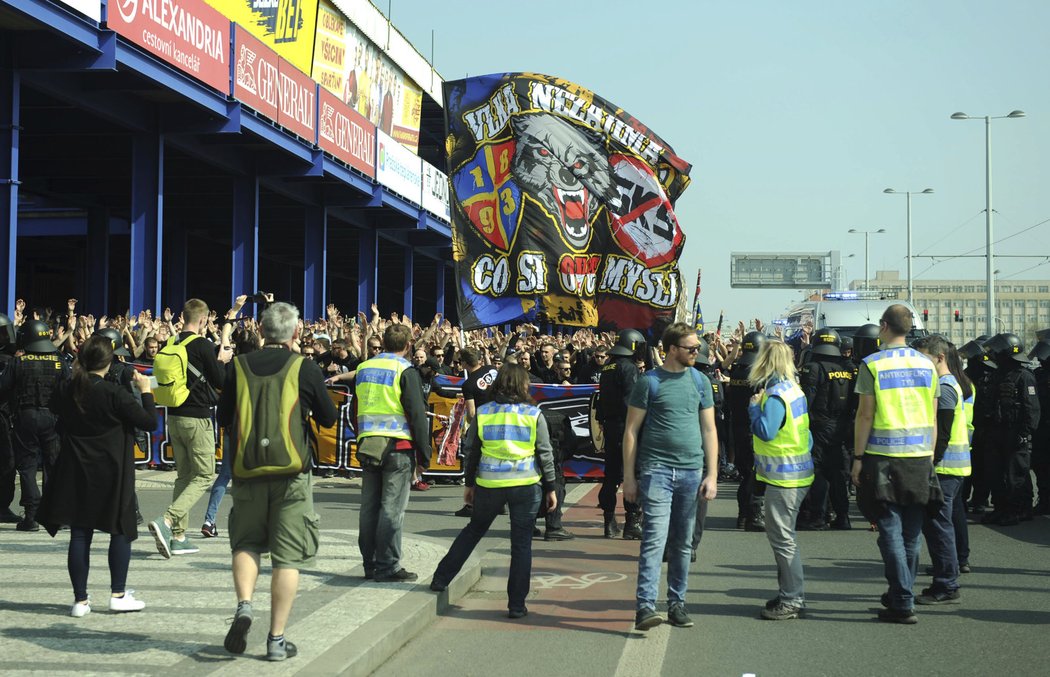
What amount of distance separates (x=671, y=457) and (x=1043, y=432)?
23.2 ft

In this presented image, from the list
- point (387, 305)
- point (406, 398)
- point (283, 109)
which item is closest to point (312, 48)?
point (283, 109)

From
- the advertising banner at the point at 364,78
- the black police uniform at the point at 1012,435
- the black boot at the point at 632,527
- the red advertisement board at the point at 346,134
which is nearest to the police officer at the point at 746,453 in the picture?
the black boot at the point at 632,527

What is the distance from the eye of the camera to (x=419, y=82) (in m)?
46.8

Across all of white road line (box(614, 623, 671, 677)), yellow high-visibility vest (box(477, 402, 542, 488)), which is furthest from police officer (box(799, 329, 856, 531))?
white road line (box(614, 623, 671, 677))

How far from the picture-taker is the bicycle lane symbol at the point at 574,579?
28.8 ft

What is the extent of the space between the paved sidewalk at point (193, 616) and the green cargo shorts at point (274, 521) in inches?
20.1

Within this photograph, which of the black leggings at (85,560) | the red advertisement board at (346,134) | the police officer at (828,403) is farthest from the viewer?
the red advertisement board at (346,134)

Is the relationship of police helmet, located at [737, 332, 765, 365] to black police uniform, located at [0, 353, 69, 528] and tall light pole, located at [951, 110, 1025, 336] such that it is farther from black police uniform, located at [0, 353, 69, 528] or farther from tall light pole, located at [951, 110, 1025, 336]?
tall light pole, located at [951, 110, 1025, 336]

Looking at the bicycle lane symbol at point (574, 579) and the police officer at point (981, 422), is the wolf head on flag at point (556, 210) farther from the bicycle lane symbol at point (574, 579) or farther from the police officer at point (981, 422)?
the bicycle lane symbol at point (574, 579)

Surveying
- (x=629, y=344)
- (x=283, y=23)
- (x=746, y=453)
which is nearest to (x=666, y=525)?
(x=629, y=344)

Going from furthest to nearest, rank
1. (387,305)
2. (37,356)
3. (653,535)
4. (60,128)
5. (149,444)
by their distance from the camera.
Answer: (387,305), (60,128), (149,444), (37,356), (653,535)

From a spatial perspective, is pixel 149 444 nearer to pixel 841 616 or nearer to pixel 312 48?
pixel 841 616

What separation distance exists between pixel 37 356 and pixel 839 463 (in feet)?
24.0

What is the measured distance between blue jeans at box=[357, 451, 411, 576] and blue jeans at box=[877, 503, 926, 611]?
3083 millimetres
